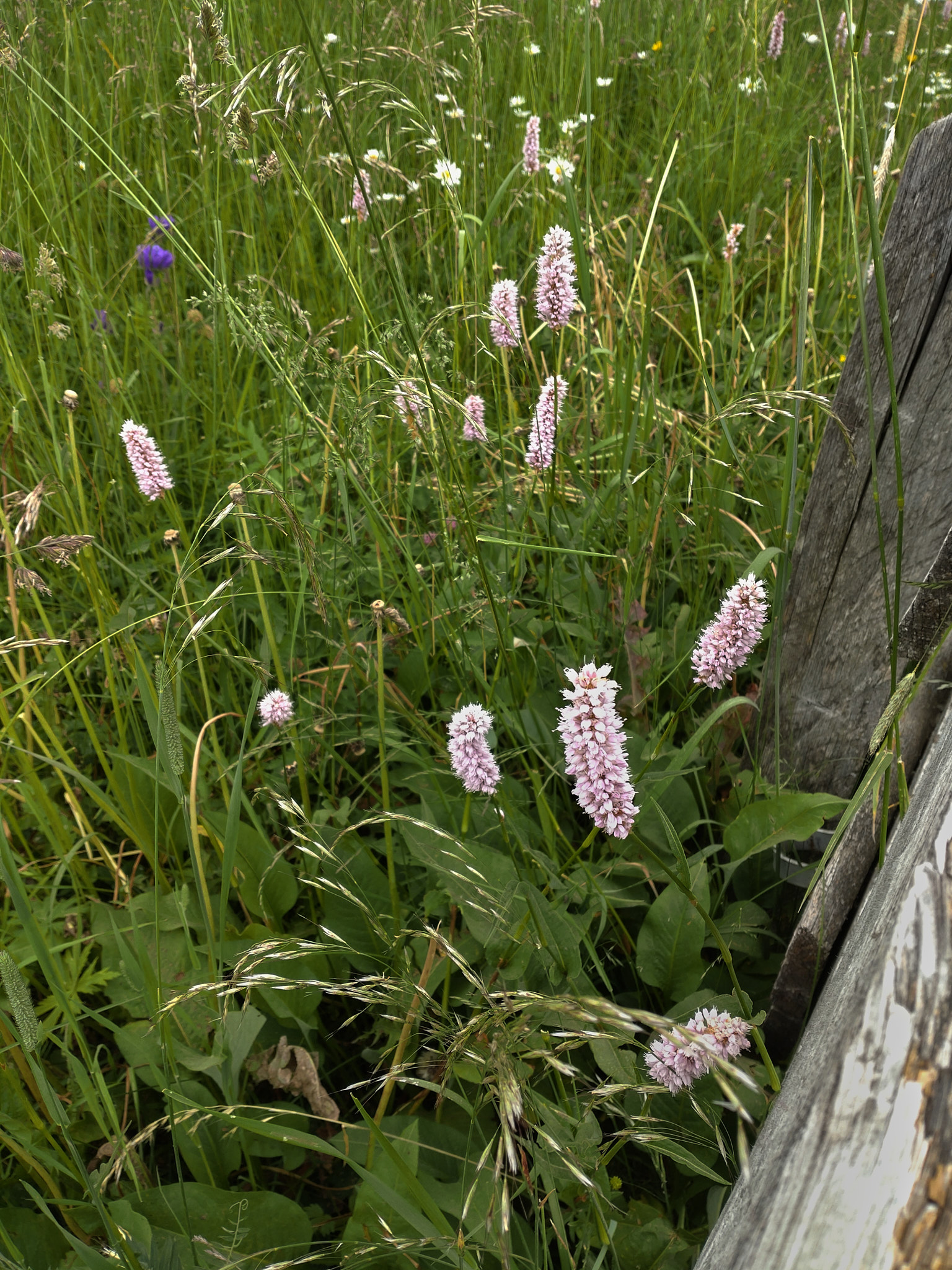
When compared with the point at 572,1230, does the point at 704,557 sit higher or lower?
higher

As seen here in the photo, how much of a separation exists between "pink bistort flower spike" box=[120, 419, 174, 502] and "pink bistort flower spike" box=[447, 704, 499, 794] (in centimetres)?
76

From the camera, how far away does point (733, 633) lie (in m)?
1.07

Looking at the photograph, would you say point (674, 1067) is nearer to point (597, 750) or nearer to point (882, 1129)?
point (597, 750)

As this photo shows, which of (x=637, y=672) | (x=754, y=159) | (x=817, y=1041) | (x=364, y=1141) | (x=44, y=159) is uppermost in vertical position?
(x=44, y=159)

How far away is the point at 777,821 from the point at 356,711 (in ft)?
2.67

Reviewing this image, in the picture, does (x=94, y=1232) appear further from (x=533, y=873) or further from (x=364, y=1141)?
(x=533, y=873)

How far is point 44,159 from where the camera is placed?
7.23 ft

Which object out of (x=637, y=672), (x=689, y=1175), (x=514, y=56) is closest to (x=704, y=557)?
(x=637, y=672)

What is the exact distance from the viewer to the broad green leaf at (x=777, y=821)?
1.15m

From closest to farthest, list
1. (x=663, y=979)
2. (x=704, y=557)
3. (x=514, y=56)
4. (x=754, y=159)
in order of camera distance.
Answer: (x=663, y=979) → (x=704, y=557) → (x=754, y=159) → (x=514, y=56)

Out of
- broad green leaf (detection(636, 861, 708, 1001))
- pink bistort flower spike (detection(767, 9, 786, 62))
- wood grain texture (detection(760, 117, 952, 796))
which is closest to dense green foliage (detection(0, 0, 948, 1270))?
broad green leaf (detection(636, 861, 708, 1001))

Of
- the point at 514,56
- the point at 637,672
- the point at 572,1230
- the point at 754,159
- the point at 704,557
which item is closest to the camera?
the point at 572,1230

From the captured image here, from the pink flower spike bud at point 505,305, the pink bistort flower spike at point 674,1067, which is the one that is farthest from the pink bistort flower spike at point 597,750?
the pink flower spike bud at point 505,305

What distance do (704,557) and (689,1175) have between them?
3.41ft
